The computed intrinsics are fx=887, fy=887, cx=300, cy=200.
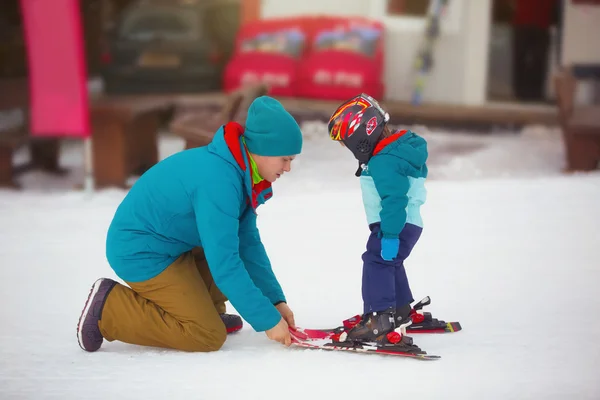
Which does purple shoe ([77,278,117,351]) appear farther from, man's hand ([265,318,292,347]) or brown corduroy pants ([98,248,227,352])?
man's hand ([265,318,292,347])

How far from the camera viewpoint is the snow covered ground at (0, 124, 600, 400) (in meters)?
2.92

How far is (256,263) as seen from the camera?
3.38 m

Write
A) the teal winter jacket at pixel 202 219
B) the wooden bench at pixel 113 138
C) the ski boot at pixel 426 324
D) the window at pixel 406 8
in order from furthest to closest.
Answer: the window at pixel 406 8 < the wooden bench at pixel 113 138 < the ski boot at pixel 426 324 < the teal winter jacket at pixel 202 219

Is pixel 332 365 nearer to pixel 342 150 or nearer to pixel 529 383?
pixel 529 383

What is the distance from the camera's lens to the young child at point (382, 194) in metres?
3.14

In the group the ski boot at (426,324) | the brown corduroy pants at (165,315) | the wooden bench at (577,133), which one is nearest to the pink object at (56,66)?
the brown corduroy pants at (165,315)

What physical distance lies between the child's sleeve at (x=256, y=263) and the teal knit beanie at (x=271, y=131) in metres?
0.35

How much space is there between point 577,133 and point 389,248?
491 centimetres

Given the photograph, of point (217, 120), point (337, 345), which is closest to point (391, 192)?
point (337, 345)

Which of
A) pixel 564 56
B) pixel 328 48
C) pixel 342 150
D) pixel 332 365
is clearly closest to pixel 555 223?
pixel 332 365

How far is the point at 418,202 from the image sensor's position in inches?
131

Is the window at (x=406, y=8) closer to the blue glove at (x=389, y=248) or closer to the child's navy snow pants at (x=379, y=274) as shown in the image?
the child's navy snow pants at (x=379, y=274)

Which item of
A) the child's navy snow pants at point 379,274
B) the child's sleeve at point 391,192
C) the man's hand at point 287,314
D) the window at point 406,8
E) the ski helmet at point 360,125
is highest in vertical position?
the window at point 406,8

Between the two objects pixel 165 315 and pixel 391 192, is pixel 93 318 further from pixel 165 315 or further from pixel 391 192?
pixel 391 192
